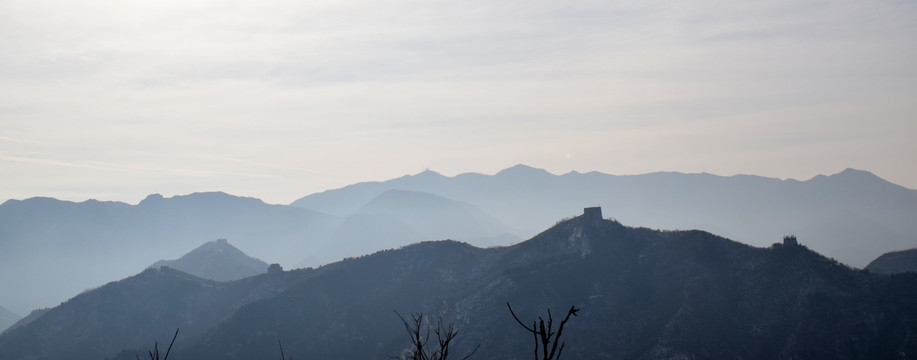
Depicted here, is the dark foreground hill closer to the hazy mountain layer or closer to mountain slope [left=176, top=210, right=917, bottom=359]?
mountain slope [left=176, top=210, right=917, bottom=359]

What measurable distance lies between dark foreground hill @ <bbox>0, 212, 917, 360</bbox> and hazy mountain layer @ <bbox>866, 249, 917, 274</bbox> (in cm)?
4903

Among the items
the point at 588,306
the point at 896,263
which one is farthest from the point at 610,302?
the point at 896,263

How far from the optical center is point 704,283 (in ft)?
472

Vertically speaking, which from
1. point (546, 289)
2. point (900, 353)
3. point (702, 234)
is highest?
point (702, 234)

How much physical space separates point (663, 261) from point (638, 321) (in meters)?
22.8

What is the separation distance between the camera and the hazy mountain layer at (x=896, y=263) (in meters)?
178

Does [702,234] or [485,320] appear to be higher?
[702,234]

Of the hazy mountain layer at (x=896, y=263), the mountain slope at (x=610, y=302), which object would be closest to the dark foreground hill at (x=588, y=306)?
the mountain slope at (x=610, y=302)

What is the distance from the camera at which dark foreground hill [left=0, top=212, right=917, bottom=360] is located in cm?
12531

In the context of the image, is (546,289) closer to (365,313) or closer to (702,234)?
(702,234)

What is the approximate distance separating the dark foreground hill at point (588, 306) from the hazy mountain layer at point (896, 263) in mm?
49031

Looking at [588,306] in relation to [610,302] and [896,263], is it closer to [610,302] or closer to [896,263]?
[610,302]

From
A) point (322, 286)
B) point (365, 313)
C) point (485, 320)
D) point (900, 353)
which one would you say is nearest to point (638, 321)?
point (485, 320)

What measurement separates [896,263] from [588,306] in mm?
88879
